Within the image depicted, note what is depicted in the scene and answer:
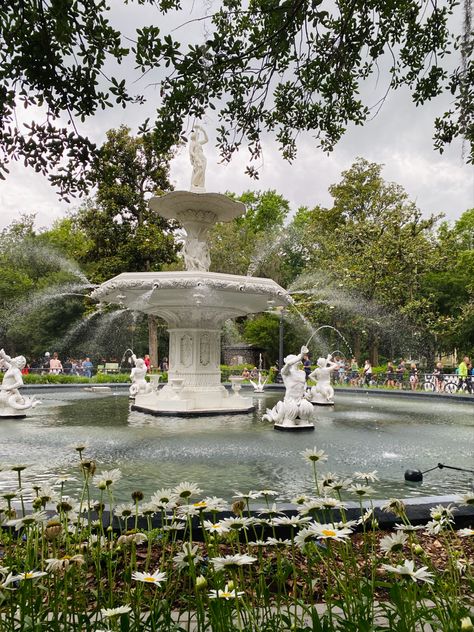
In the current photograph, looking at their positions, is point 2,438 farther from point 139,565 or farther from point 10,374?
point 139,565

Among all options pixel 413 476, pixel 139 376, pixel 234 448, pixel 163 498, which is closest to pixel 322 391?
pixel 139 376

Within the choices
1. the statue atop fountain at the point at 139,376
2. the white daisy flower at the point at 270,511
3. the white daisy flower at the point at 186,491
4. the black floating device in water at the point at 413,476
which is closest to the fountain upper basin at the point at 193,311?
the statue atop fountain at the point at 139,376

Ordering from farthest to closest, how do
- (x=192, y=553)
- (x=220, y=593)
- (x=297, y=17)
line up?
(x=297, y=17), (x=192, y=553), (x=220, y=593)

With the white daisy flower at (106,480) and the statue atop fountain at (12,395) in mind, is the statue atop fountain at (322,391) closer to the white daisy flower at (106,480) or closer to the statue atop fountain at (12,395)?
the statue atop fountain at (12,395)

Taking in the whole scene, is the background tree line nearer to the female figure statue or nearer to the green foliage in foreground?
the female figure statue

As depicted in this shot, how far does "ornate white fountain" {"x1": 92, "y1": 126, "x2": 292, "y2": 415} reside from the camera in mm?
12063

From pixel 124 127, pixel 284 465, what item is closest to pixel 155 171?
pixel 124 127

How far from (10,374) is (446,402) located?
42.4 feet

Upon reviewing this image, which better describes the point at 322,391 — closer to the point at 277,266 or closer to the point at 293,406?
the point at 293,406

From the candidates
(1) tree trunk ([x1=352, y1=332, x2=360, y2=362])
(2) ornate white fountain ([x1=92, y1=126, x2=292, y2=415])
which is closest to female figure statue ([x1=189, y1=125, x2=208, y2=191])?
(2) ornate white fountain ([x1=92, y1=126, x2=292, y2=415])

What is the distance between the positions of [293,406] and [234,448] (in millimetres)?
2134

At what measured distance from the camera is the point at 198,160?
1438 cm

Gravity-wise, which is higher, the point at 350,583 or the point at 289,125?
the point at 289,125

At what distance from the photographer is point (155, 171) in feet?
111
